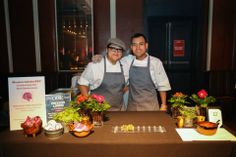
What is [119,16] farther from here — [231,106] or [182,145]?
[182,145]

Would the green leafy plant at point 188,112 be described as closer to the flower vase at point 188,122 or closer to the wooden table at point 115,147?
the flower vase at point 188,122

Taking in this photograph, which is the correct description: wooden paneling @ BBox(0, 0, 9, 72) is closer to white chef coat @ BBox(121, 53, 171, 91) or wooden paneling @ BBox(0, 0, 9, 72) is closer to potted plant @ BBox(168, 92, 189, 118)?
white chef coat @ BBox(121, 53, 171, 91)

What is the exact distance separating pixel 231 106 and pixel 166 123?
303cm

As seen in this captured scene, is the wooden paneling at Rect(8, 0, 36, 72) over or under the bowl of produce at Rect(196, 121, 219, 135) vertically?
over

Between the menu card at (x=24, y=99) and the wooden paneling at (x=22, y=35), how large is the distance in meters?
3.09

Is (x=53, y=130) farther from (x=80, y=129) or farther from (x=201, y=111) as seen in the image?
(x=201, y=111)

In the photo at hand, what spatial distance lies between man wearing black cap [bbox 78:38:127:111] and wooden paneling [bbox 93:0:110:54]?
6.68 feet

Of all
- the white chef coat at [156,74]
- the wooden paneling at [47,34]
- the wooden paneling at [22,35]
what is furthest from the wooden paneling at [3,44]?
the white chef coat at [156,74]

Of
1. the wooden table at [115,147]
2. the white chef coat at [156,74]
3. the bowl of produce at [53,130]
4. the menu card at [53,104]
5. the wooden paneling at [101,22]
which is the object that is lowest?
the wooden table at [115,147]

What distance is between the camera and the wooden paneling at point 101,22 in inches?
176

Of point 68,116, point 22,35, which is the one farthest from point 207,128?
point 22,35

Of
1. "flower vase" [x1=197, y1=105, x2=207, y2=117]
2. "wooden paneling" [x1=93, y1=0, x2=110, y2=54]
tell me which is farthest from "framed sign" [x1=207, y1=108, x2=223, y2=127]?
"wooden paneling" [x1=93, y1=0, x2=110, y2=54]

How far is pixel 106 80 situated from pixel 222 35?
323cm

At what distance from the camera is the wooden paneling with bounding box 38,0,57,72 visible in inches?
176
